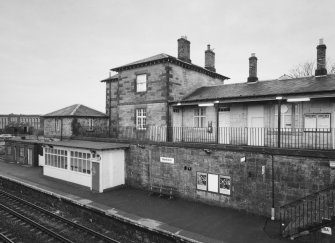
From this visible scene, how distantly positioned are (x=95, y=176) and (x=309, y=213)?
11.3 metres

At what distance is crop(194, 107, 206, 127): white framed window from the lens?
16225 millimetres

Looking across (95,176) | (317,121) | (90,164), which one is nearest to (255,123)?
(317,121)

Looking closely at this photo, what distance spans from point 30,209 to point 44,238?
4.08 metres

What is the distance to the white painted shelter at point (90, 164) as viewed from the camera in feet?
46.7

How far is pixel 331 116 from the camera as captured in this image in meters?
11.6

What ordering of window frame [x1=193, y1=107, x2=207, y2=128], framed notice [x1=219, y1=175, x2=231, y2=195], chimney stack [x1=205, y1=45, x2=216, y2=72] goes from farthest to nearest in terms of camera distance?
1. chimney stack [x1=205, y1=45, x2=216, y2=72]
2. window frame [x1=193, y1=107, x2=207, y2=128]
3. framed notice [x1=219, y1=175, x2=231, y2=195]

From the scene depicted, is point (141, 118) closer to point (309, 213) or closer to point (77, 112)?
point (77, 112)

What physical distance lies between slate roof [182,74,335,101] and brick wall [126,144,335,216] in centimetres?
342

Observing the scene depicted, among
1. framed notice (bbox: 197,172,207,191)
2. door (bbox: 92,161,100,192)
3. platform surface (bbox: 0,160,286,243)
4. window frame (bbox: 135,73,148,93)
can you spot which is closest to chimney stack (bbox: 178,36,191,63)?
window frame (bbox: 135,73,148,93)

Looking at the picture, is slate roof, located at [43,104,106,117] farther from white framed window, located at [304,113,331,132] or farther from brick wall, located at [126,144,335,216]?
white framed window, located at [304,113,331,132]

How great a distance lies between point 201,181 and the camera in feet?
40.4

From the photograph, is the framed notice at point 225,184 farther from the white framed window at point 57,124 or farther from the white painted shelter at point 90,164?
the white framed window at point 57,124

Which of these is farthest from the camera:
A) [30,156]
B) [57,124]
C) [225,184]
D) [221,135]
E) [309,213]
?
[30,156]

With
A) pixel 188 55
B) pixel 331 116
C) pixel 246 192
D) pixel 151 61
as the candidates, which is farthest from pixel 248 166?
pixel 188 55
